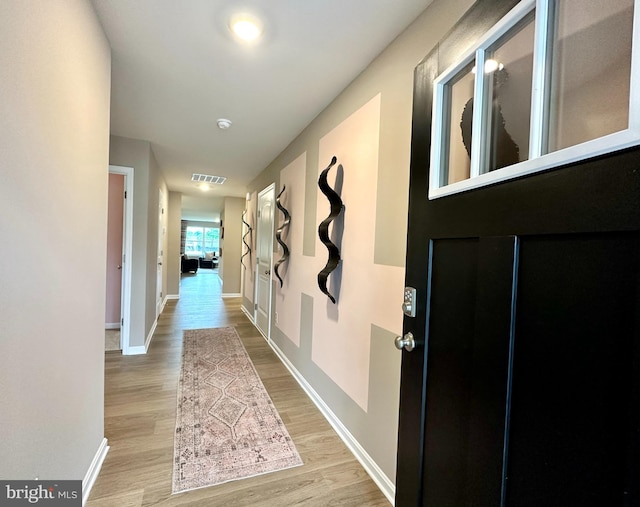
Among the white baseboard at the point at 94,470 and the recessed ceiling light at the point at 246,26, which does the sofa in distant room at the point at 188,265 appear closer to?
the white baseboard at the point at 94,470

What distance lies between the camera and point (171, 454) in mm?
1742

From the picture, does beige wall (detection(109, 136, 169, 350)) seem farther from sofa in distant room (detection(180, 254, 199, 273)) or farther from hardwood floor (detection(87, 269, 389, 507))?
sofa in distant room (detection(180, 254, 199, 273))

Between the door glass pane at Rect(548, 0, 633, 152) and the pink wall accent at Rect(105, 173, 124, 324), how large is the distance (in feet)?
15.7

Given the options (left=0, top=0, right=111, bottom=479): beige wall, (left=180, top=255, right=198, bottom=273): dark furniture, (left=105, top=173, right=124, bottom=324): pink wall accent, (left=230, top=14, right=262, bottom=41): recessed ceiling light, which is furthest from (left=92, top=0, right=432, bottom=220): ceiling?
(left=180, top=255, right=198, bottom=273): dark furniture

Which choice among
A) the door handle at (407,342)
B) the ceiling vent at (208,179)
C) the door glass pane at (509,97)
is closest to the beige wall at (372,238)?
the door handle at (407,342)

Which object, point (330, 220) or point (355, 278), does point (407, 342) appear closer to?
point (355, 278)

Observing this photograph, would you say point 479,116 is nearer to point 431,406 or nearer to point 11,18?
point 431,406

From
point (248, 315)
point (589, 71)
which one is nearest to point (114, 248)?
point (248, 315)

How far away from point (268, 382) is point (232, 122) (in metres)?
2.49

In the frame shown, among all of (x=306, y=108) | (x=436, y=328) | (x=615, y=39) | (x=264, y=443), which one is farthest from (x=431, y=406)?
(x=306, y=108)

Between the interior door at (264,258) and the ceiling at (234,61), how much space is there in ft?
3.61

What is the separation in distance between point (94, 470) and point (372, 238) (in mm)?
1987

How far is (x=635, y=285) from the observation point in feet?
1.63

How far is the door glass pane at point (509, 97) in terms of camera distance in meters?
0.74
